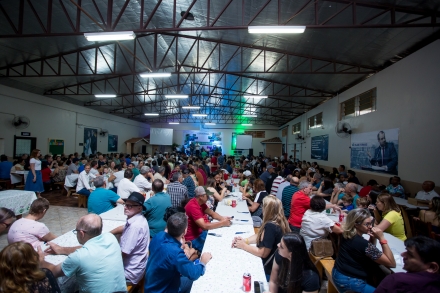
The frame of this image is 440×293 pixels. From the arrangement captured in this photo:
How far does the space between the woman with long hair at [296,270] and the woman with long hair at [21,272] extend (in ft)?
5.38

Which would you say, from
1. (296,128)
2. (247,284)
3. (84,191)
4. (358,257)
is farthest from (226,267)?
(296,128)

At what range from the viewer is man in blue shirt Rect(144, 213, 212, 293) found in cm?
191

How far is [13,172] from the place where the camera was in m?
7.67

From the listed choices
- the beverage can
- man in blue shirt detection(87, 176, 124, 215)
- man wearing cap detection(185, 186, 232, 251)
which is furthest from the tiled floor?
the beverage can

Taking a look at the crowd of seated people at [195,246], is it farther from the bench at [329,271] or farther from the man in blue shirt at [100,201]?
the man in blue shirt at [100,201]

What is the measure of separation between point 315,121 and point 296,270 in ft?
43.4

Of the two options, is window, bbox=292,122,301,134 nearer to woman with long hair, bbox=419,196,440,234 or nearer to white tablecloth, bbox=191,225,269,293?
woman with long hair, bbox=419,196,440,234

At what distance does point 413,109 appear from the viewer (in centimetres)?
603

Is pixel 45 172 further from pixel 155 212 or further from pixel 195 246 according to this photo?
pixel 195 246

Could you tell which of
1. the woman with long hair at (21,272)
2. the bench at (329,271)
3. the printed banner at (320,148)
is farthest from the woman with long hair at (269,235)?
the printed banner at (320,148)

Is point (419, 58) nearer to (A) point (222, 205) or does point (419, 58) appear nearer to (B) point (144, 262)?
(A) point (222, 205)

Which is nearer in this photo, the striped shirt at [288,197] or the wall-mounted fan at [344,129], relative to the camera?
the striped shirt at [288,197]

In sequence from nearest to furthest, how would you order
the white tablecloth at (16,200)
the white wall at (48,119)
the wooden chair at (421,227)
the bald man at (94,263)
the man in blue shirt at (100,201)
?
the bald man at (94,263)
the wooden chair at (421,227)
the man in blue shirt at (100,201)
the white tablecloth at (16,200)
the white wall at (48,119)

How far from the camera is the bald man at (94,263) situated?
1.79 metres
